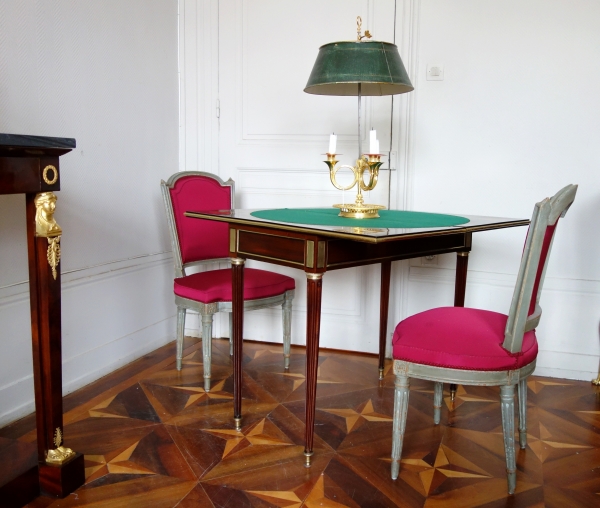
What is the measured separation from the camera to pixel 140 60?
10.1ft

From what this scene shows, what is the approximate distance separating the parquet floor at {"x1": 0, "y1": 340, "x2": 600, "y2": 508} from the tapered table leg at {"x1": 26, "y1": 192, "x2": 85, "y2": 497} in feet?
0.27

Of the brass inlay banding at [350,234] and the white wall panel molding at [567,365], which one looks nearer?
the brass inlay banding at [350,234]

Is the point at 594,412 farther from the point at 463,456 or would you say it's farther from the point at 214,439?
the point at 214,439

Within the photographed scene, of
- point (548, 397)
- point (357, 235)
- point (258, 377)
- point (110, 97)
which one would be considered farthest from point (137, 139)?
point (548, 397)

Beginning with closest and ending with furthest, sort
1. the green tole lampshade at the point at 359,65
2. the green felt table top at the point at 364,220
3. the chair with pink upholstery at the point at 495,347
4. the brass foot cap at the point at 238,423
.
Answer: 1. the chair with pink upholstery at the point at 495,347
2. the green felt table top at the point at 364,220
3. the green tole lampshade at the point at 359,65
4. the brass foot cap at the point at 238,423

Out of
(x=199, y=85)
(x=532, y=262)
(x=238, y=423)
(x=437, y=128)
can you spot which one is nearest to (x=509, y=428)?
(x=532, y=262)

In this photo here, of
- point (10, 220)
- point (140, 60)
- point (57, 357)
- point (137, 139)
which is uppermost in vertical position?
point (140, 60)

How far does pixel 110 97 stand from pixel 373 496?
7.10 ft

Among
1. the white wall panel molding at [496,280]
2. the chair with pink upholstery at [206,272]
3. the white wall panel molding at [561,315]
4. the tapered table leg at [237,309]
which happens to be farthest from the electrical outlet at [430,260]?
the tapered table leg at [237,309]

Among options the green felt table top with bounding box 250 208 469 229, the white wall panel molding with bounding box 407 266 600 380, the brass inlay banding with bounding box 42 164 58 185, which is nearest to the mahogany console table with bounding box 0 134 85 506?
the brass inlay banding with bounding box 42 164 58 185

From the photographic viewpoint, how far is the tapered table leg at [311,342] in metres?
1.93

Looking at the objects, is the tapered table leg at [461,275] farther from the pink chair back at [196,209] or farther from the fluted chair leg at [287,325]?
the pink chair back at [196,209]

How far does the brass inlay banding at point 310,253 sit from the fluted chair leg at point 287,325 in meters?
1.02

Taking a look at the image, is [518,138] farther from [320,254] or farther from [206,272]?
[206,272]
